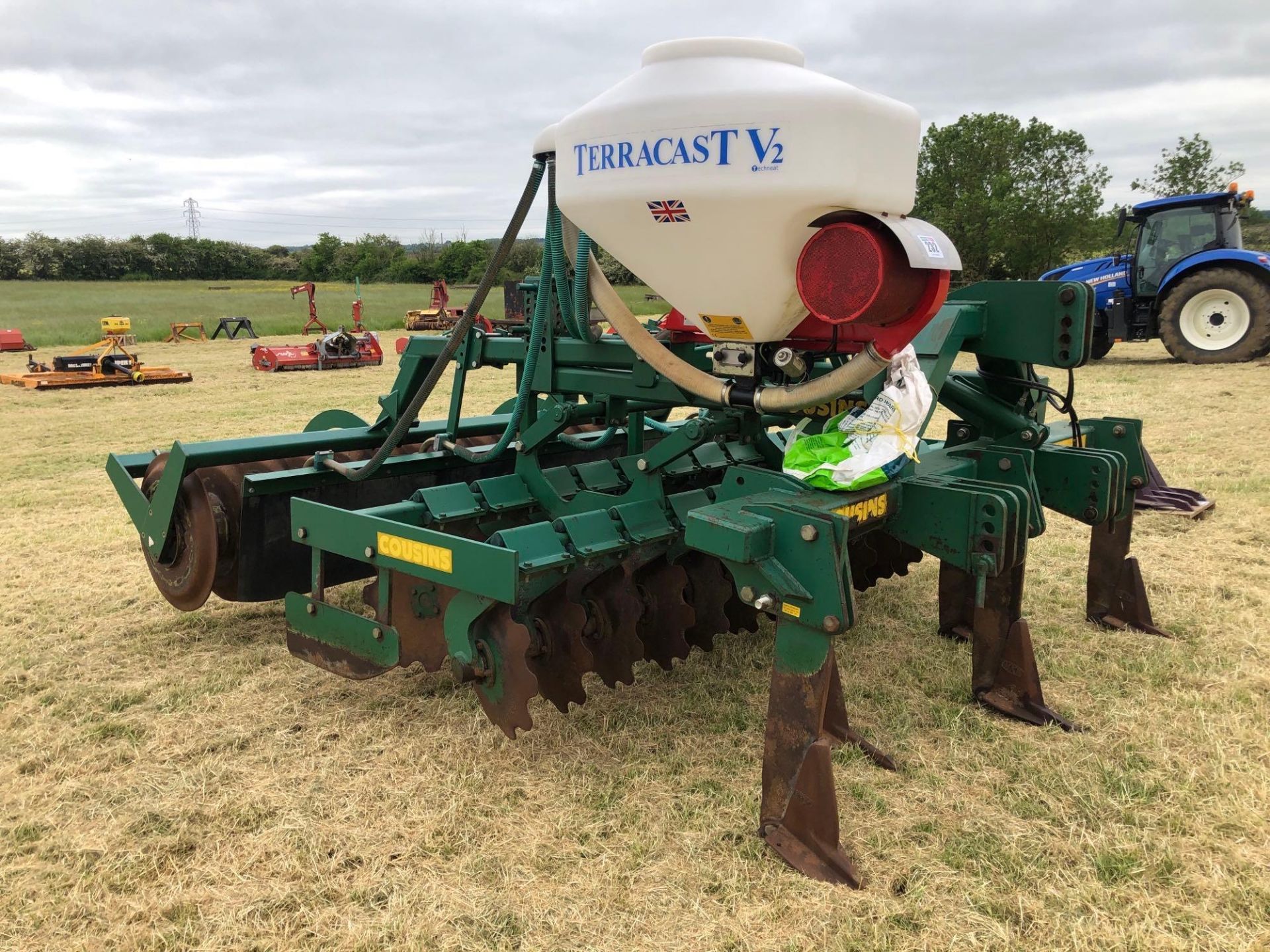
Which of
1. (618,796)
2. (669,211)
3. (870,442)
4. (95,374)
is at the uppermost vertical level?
(669,211)

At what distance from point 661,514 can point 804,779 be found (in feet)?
3.72

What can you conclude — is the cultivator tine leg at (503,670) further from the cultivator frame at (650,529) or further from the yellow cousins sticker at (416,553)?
the yellow cousins sticker at (416,553)

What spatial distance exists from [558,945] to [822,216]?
1846 millimetres

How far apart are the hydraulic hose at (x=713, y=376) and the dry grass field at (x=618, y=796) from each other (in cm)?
109

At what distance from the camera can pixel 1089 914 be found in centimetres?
213

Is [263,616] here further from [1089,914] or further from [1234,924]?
[1234,924]

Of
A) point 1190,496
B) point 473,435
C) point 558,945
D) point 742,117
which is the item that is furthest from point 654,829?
point 1190,496

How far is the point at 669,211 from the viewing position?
98.1 inches

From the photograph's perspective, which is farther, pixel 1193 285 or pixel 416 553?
pixel 1193 285

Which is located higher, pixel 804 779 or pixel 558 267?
pixel 558 267

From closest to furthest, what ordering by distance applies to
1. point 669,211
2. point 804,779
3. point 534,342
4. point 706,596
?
point 804,779 < point 669,211 < point 534,342 < point 706,596

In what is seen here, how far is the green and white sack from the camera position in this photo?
2490 millimetres

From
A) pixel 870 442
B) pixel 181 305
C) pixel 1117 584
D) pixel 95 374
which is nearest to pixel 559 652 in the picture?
pixel 870 442

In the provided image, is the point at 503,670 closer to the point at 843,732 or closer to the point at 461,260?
the point at 843,732
